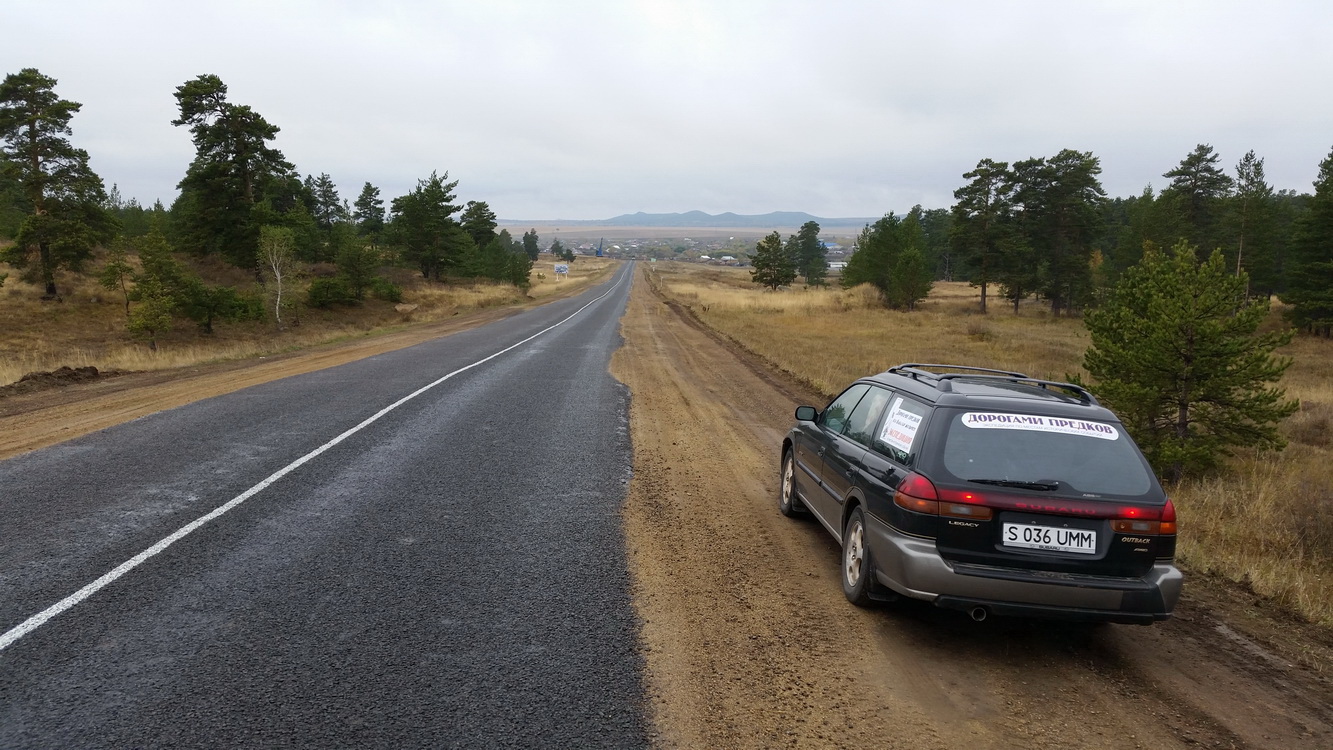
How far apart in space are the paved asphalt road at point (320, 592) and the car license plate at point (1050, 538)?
2.22 m

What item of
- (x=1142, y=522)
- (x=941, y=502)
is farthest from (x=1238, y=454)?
(x=941, y=502)

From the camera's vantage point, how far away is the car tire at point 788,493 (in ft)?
22.4

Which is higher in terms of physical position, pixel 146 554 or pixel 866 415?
pixel 866 415

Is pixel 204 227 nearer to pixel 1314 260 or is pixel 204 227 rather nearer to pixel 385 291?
pixel 385 291

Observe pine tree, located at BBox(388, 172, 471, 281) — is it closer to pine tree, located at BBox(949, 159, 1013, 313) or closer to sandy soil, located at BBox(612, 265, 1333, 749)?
pine tree, located at BBox(949, 159, 1013, 313)

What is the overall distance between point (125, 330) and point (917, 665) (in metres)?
36.7

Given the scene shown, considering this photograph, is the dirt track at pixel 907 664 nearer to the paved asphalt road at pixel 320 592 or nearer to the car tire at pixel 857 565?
the car tire at pixel 857 565

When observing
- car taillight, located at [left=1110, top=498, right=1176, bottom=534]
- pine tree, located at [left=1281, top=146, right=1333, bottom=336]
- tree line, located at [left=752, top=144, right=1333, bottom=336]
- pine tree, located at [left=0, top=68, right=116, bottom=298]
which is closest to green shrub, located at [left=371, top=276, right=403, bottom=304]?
pine tree, located at [left=0, top=68, right=116, bottom=298]

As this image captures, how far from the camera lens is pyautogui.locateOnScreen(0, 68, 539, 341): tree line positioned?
3019cm

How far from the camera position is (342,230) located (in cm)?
4528

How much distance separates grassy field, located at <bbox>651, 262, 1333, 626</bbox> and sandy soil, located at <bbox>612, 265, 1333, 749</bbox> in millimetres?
764

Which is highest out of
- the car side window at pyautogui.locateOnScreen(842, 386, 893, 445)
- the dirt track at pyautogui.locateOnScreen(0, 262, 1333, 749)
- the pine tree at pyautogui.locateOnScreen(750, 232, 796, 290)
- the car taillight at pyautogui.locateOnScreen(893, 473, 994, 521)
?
the pine tree at pyautogui.locateOnScreen(750, 232, 796, 290)

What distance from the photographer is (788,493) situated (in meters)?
7.03

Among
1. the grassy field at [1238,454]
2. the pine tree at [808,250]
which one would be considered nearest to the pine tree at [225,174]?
the grassy field at [1238,454]
